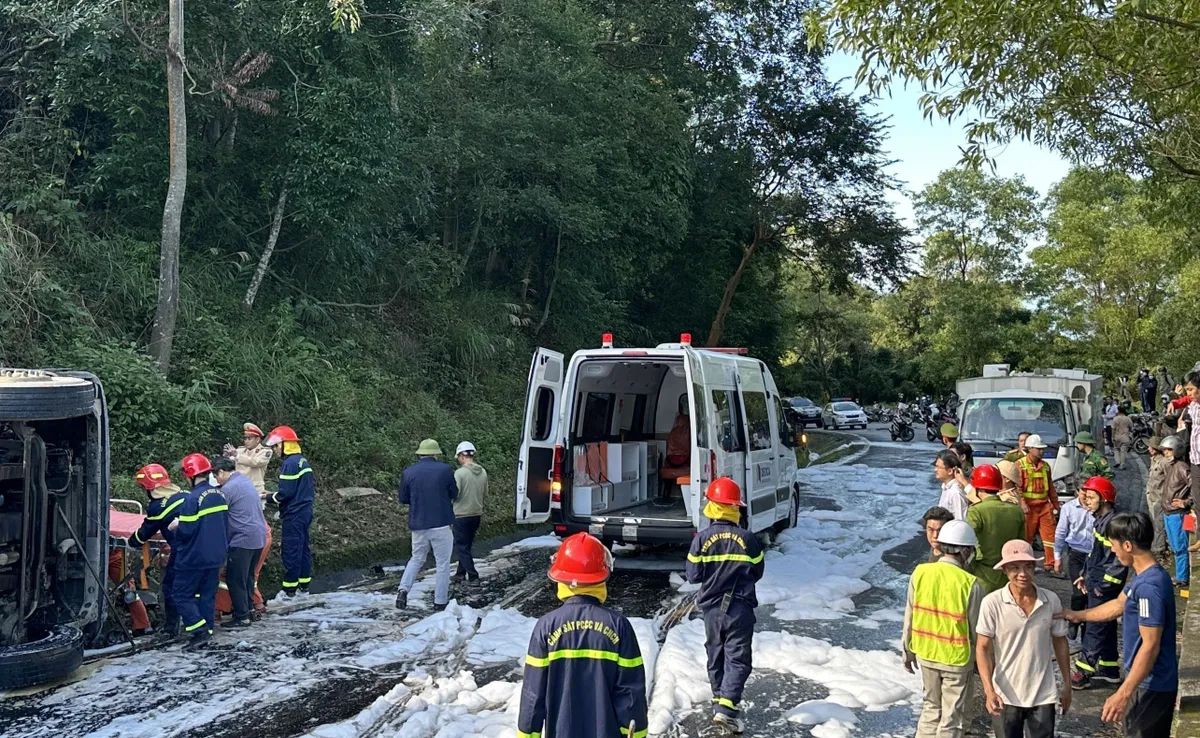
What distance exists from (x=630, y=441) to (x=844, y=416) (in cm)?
2801

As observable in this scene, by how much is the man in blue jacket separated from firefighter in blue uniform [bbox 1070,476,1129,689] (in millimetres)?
5222

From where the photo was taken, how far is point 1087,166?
14.4 metres

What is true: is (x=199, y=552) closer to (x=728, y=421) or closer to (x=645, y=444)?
(x=728, y=421)

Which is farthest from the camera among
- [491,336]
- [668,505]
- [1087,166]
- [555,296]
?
[555,296]

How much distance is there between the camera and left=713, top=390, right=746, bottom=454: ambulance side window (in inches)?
402

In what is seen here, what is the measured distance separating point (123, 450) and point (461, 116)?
9734 millimetres

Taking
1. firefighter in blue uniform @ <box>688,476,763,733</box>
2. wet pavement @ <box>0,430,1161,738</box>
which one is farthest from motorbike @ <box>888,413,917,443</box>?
firefighter in blue uniform @ <box>688,476,763,733</box>

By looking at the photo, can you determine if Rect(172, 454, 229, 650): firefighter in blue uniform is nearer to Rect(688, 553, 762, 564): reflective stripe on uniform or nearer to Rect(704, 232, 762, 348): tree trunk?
Rect(688, 553, 762, 564): reflective stripe on uniform

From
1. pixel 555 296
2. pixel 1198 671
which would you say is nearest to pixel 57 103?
pixel 555 296

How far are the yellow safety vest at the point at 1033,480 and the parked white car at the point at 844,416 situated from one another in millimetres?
29128

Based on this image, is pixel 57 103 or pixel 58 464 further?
pixel 57 103

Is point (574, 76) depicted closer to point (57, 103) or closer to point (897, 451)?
point (57, 103)

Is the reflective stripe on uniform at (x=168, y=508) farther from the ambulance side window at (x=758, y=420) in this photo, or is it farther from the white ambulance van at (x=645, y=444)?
the ambulance side window at (x=758, y=420)

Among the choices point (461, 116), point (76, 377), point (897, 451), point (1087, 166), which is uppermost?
point (461, 116)
